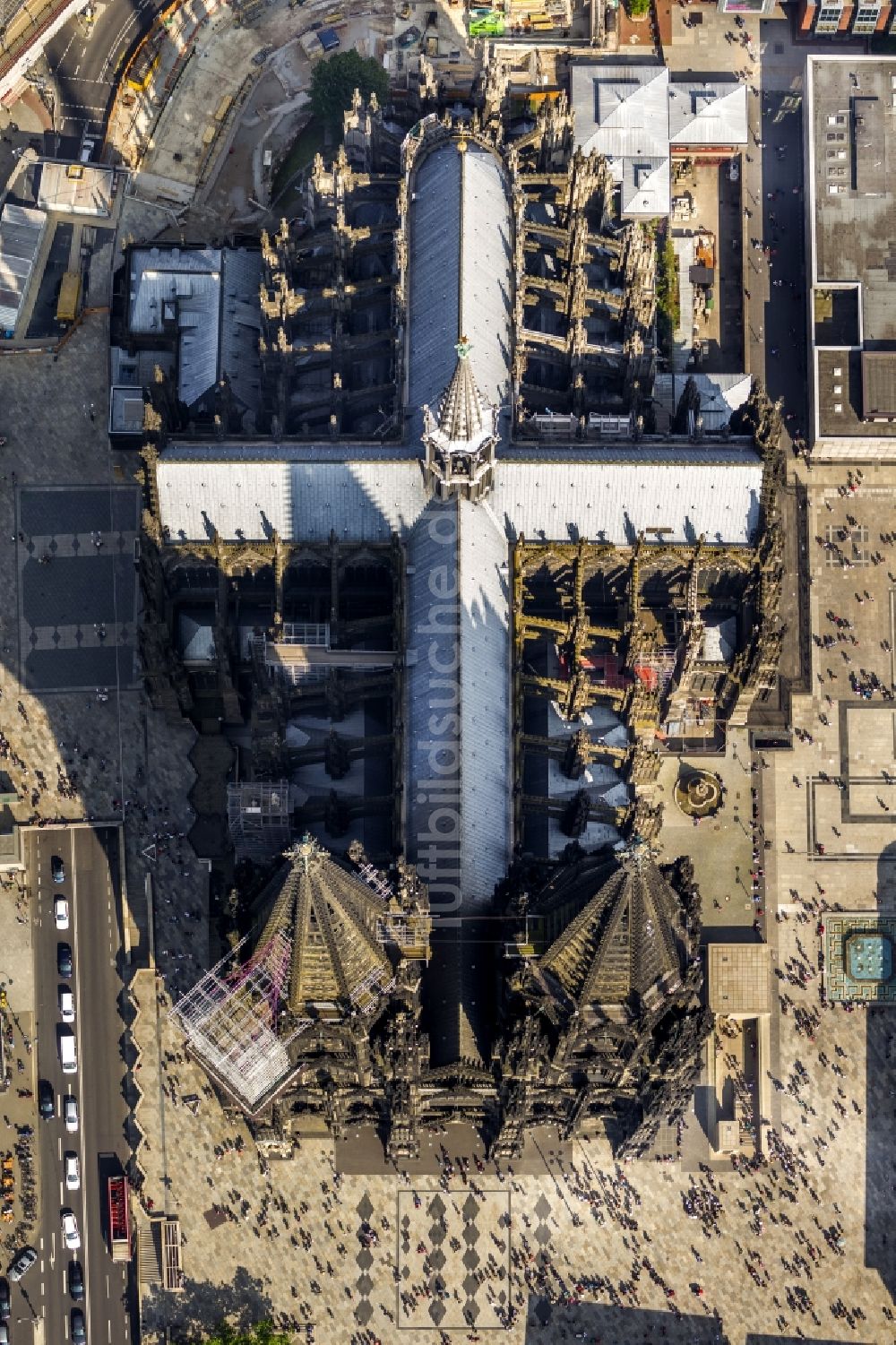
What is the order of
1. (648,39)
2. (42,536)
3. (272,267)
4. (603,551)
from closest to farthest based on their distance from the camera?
(603,551) → (272,267) → (42,536) → (648,39)

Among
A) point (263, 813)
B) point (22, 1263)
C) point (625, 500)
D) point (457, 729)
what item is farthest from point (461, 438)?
point (22, 1263)

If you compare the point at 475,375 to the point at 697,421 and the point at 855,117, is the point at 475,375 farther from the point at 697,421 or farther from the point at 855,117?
the point at 855,117

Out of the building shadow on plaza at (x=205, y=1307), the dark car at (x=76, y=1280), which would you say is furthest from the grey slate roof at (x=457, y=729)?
the dark car at (x=76, y=1280)

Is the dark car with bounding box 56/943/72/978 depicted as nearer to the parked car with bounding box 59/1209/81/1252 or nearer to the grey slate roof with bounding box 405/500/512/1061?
the parked car with bounding box 59/1209/81/1252

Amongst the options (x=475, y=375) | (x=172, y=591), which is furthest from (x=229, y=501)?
(x=475, y=375)

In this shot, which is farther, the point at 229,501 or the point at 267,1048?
the point at 229,501

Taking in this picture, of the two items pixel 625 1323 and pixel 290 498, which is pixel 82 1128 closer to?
pixel 625 1323
